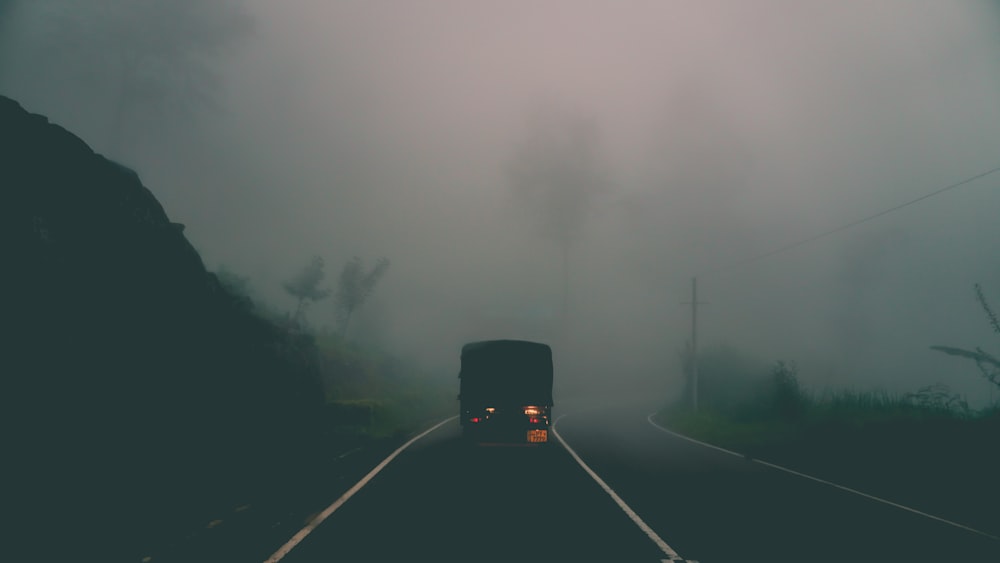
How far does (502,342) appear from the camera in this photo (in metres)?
24.9

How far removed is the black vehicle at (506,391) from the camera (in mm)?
22891

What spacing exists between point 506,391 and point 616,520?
13.5m

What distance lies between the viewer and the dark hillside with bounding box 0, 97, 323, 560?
420 inches

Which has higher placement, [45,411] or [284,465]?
[45,411]

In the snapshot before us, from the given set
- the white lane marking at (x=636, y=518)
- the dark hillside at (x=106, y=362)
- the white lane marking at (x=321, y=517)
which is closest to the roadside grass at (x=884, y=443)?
the white lane marking at (x=636, y=518)

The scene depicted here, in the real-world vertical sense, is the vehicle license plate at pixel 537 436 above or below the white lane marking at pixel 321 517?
below

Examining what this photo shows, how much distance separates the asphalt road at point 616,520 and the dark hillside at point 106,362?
9.00 feet

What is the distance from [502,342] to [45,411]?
15.4 metres

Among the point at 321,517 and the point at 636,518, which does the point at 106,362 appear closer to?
the point at 321,517

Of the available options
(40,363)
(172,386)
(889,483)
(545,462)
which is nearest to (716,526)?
(889,483)

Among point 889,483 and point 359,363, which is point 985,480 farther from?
point 359,363

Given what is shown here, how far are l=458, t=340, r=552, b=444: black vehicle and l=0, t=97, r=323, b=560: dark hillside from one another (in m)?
5.83

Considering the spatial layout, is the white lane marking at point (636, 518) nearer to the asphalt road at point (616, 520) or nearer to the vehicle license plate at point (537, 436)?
the asphalt road at point (616, 520)

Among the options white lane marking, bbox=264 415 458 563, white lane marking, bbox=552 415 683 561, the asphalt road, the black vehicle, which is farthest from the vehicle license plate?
white lane marking, bbox=264 415 458 563
